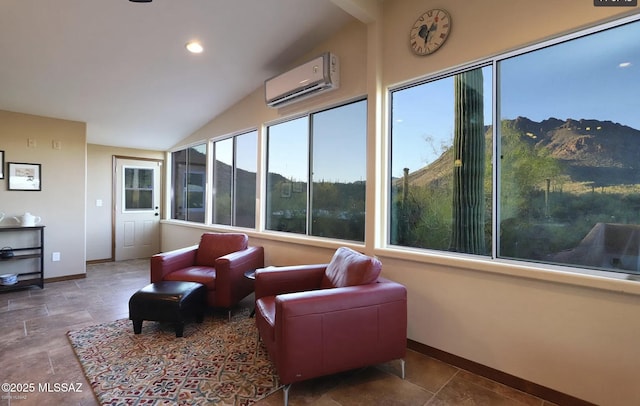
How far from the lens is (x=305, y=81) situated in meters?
3.21

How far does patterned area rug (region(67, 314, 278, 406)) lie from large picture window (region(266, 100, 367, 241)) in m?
1.35

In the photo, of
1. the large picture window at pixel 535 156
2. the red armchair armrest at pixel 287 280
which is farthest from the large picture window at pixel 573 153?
the red armchair armrest at pixel 287 280

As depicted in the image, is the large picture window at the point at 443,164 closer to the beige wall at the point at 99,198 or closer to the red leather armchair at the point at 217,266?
the red leather armchair at the point at 217,266

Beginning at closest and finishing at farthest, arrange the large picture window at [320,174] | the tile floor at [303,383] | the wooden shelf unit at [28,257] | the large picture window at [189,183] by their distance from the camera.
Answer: the tile floor at [303,383] < the large picture window at [320,174] < the wooden shelf unit at [28,257] < the large picture window at [189,183]

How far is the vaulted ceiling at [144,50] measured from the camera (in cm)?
266

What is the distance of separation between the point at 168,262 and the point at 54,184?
8.69 ft

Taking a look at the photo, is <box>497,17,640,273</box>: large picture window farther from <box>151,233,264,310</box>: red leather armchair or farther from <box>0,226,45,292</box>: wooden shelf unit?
<box>0,226,45,292</box>: wooden shelf unit

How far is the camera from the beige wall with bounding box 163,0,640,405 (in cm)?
172

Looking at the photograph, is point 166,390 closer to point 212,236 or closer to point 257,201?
point 212,236

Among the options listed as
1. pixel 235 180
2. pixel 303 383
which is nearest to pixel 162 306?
pixel 303 383

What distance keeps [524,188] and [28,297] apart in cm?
550

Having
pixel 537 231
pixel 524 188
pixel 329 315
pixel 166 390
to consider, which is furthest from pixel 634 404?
pixel 166 390

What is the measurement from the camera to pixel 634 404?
1.65 metres

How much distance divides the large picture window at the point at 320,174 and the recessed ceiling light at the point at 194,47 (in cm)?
127
